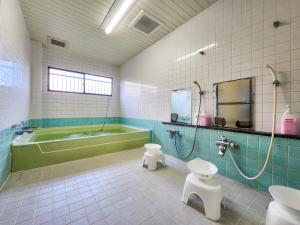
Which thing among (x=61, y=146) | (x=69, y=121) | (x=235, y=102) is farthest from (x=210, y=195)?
(x=69, y=121)

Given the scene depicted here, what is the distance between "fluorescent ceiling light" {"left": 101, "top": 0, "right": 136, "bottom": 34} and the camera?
6.65 ft

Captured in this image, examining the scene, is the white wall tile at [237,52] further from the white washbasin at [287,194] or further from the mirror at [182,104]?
the white washbasin at [287,194]

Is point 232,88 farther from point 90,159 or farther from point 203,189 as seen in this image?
point 90,159

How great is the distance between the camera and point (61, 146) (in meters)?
2.34

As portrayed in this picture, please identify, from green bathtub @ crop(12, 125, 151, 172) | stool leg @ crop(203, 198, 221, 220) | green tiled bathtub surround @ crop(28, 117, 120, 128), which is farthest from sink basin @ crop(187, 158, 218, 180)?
green tiled bathtub surround @ crop(28, 117, 120, 128)

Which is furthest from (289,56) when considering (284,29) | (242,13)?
(242,13)

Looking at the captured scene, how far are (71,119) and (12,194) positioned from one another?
2.76m

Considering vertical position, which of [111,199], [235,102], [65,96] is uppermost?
[65,96]

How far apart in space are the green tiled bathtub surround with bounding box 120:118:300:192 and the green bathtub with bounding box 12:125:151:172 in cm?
132

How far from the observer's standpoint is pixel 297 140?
1.34 metres

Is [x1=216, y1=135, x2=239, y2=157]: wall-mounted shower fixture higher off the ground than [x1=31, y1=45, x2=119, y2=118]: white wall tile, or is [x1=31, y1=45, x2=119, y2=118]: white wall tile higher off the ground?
[x1=31, y1=45, x2=119, y2=118]: white wall tile

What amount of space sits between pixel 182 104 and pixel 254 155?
4.53 ft

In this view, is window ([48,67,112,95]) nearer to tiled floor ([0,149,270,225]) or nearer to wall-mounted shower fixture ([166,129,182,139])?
tiled floor ([0,149,270,225])

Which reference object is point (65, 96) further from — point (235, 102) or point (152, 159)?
point (235, 102)
